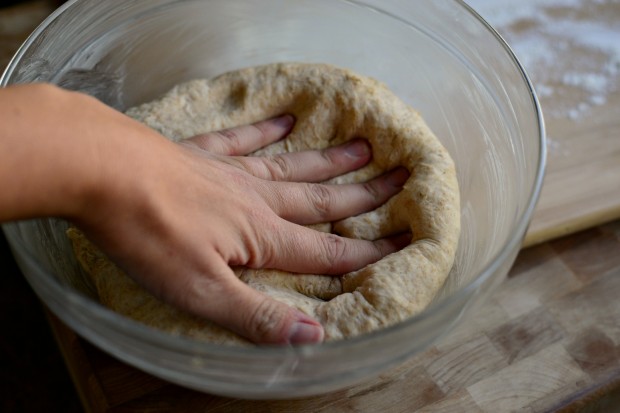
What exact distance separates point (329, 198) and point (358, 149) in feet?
0.50

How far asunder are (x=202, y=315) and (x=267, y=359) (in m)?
0.17

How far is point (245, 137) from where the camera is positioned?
45.1 inches

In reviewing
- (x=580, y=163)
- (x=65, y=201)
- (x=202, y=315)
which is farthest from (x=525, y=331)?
(x=65, y=201)

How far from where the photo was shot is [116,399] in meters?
0.97

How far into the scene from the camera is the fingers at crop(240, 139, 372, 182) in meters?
1.08

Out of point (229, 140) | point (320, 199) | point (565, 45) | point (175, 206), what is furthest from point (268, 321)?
point (565, 45)

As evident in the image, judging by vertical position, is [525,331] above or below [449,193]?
below

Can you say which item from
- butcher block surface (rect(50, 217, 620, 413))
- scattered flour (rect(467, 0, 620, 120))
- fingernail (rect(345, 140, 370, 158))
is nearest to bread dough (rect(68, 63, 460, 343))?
fingernail (rect(345, 140, 370, 158))

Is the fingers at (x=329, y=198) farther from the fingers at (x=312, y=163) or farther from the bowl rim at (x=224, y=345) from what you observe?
the bowl rim at (x=224, y=345)

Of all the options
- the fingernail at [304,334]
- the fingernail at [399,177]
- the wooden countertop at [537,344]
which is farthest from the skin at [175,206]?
the wooden countertop at [537,344]

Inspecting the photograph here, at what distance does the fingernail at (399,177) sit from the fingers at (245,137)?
0.22 metres

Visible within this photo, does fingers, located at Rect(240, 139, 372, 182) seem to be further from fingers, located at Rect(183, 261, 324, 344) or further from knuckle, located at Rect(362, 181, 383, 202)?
fingers, located at Rect(183, 261, 324, 344)

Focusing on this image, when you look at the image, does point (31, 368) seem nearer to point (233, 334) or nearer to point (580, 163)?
point (233, 334)

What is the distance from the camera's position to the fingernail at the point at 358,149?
3.85ft
